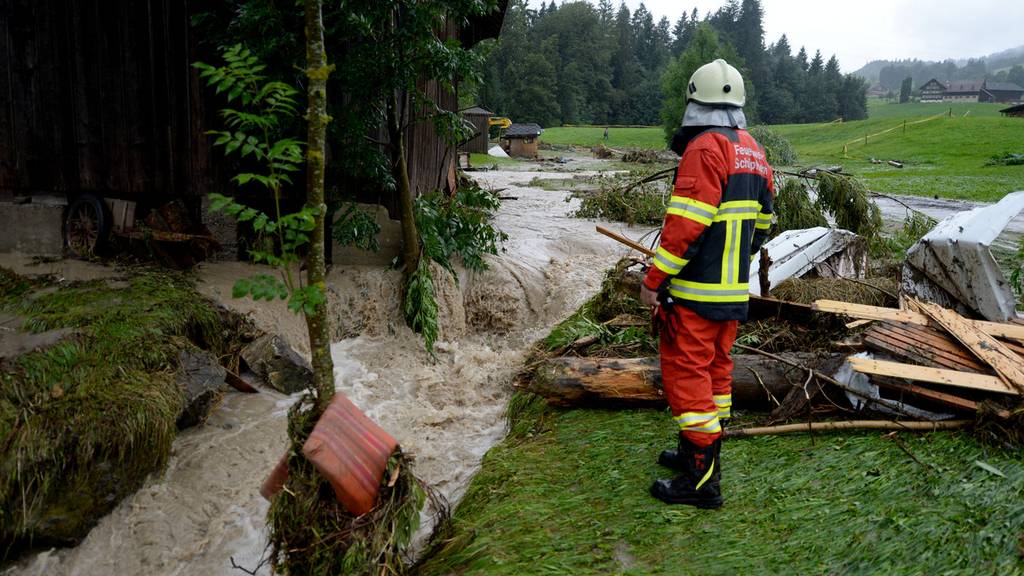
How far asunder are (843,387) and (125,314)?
5.75 meters

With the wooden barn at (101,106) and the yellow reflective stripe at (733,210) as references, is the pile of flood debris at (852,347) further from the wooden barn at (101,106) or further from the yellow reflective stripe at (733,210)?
the wooden barn at (101,106)

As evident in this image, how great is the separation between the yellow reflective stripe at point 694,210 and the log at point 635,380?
191 centimetres

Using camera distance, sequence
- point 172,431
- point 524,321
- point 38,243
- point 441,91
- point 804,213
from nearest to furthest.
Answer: point 172,431 → point 38,243 → point 524,321 → point 804,213 → point 441,91

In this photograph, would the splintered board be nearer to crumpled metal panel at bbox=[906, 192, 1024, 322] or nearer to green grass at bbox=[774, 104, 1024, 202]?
crumpled metal panel at bbox=[906, 192, 1024, 322]

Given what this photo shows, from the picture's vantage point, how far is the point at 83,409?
183 inches

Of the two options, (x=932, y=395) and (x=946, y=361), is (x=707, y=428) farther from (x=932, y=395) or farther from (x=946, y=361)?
(x=946, y=361)

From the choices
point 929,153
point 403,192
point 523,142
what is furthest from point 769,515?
point 523,142

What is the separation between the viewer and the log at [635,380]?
493 cm

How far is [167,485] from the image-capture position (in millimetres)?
4949

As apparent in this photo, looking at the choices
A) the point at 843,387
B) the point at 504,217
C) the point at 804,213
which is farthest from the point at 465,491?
the point at 504,217

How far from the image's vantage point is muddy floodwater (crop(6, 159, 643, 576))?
4426 mm

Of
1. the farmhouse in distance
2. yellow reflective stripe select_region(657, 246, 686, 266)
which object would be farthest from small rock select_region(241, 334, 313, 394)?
the farmhouse in distance

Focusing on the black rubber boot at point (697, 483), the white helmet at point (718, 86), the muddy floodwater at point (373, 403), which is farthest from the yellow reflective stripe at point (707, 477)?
the white helmet at point (718, 86)

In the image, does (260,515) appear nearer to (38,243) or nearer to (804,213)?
(38,243)
